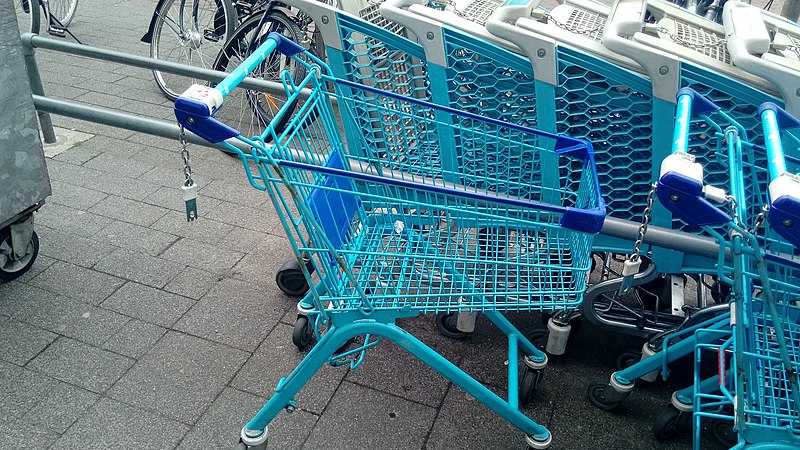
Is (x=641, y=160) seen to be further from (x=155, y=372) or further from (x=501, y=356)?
(x=155, y=372)

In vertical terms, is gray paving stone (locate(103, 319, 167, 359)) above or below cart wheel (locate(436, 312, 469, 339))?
above

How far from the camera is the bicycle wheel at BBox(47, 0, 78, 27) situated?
7094mm

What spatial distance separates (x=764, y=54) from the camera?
2.23m

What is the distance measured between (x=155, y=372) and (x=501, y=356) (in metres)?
1.44

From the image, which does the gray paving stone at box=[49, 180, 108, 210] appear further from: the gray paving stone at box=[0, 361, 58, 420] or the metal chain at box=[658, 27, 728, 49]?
the metal chain at box=[658, 27, 728, 49]

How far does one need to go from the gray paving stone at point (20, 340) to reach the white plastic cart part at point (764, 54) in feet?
9.33

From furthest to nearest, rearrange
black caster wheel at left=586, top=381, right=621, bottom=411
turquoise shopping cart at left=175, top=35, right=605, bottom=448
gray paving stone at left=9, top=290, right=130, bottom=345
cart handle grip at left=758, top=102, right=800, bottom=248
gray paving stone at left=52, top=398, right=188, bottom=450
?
gray paving stone at left=9, top=290, right=130, bottom=345, black caster wheel at left=586, top=381, right=621, bottom=411, gray paving stone at left=52, top=398, right=188, bottom=450, turquoise shopping cart at left=175, top=35, right=605, bottom=448, cart handle grip at left=758, top=102, right=800, bottom=248

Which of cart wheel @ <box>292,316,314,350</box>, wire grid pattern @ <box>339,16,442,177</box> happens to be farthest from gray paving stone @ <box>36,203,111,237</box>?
wire grid pattern @ <box>339,16,442,177</box>

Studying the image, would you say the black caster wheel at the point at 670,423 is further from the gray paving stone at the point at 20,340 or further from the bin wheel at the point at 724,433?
the gray paving stone at the point at 20,340

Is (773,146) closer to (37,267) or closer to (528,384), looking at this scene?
(528,384)

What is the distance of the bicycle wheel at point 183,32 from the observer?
18.0 feet

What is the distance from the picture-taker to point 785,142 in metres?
2.27

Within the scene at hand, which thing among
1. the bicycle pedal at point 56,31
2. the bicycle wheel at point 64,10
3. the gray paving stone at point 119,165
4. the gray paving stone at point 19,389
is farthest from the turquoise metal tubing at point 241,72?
the bicycle wheel at point 64,10

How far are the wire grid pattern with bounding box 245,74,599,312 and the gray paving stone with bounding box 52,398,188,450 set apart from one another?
0.88m
